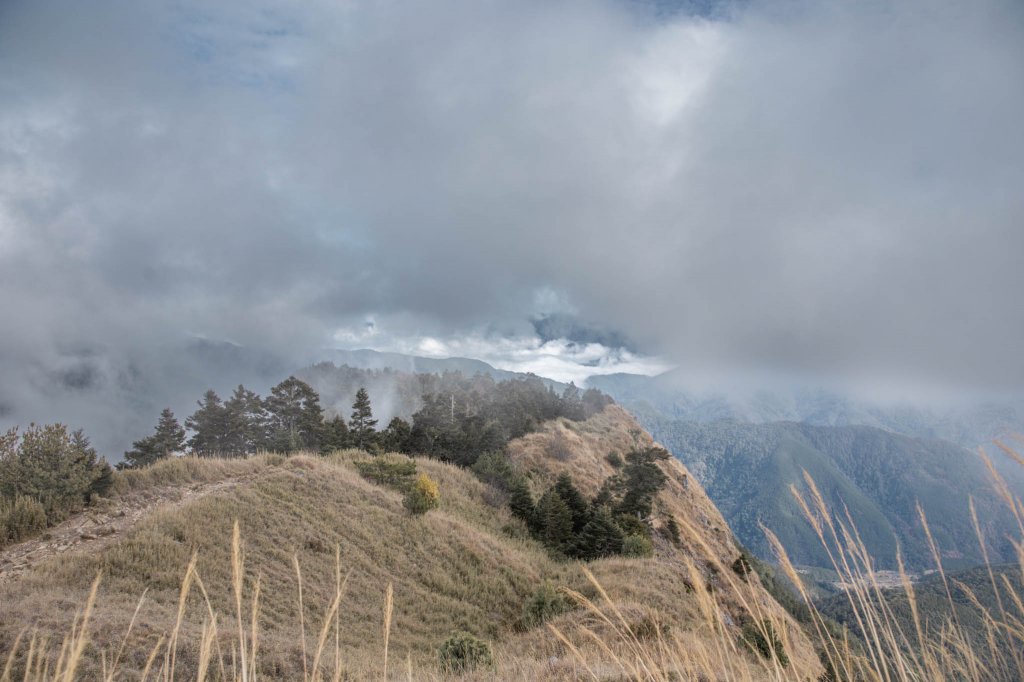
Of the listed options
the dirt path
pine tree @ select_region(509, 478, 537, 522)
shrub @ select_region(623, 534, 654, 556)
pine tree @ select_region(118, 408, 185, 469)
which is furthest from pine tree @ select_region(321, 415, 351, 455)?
shrub @ select_region(623, 534, 654, 556)

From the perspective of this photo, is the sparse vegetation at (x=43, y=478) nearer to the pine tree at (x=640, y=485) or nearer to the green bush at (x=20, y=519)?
the green bush at (x=20, y=519)

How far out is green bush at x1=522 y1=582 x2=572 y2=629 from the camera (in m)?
13.4

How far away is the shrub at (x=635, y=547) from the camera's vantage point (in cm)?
2100

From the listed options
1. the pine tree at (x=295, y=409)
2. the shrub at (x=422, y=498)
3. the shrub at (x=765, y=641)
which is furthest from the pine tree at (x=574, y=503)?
the pine tree at (x=295, y=409)

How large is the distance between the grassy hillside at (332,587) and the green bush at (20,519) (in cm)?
166

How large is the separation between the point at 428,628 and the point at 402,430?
22155 mm

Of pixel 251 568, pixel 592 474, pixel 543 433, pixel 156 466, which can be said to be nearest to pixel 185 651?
pixel 251 568

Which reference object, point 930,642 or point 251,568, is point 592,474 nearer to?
point 251,568

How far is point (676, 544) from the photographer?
97.7 ft

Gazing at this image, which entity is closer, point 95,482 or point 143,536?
point 143,536

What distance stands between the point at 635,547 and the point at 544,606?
346 inches

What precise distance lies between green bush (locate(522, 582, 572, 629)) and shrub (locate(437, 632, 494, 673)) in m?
3.91

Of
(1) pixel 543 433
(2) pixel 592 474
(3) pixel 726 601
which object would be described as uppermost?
(1) pixel 543 433

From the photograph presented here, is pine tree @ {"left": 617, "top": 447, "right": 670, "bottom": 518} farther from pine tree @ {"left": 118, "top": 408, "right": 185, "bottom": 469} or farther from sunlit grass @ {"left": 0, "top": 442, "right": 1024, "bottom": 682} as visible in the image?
pine tree @ {"left": 118, "top": 408, "right": 185, "bottom": 469}
